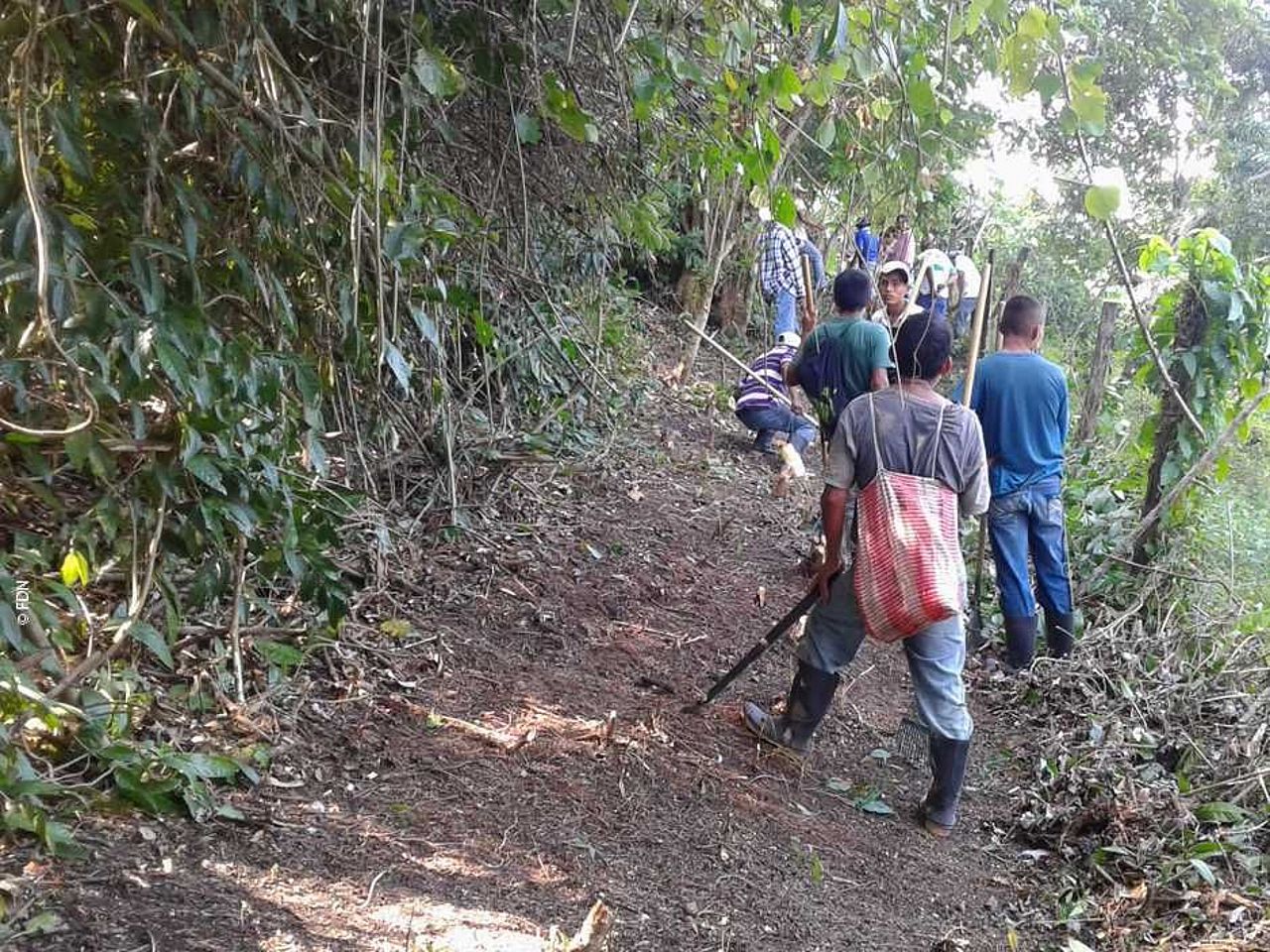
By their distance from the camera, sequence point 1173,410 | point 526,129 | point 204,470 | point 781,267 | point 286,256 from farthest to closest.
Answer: point 781,267
point 1173,410
point 526,129
point 286,256
point 204,470

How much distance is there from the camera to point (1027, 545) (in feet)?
16.5

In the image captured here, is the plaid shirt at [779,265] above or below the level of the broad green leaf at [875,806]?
above

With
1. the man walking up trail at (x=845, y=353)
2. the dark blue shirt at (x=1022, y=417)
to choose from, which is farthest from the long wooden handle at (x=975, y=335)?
the dark blue shirt at (x=1022, y=417)

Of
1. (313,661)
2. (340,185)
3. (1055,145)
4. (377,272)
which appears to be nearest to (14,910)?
(313,661)

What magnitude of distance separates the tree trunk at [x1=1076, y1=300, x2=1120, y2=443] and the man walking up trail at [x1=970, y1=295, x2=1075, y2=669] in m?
2.27

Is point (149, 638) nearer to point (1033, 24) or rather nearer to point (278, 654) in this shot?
point (278, 654)

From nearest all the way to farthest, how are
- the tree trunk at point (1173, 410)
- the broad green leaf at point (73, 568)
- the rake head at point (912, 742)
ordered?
1. the broad green leaf at point (73, 568)
2. the rake head at point (912, 742)
3. the tree trunk at point (1173, 410)

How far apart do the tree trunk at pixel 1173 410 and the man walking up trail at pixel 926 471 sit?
7.17 feet

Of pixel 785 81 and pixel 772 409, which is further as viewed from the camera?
pixel 772 409

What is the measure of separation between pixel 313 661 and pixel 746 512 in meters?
3.58

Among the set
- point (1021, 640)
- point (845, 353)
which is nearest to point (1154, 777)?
point (1021, 640)

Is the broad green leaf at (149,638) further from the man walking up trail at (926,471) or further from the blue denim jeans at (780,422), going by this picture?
the blue denim jeans at (780,422)

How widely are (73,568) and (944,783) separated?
284 cm

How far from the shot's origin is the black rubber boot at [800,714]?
12.6 ft
